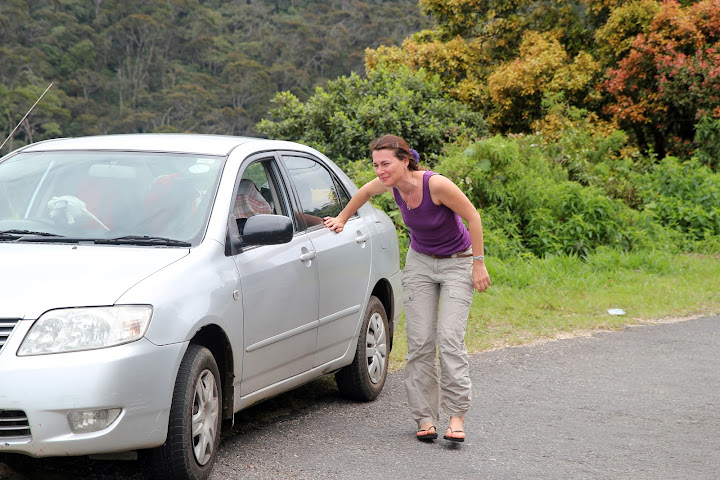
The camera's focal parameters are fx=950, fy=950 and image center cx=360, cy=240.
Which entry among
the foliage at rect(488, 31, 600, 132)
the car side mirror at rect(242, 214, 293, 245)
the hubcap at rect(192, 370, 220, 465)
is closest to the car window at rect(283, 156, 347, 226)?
the car side mirror at rect(242, 214, 293, 245)

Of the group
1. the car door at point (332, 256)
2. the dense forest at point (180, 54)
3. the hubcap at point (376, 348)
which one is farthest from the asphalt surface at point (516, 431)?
the dense forest at point (180, 54)

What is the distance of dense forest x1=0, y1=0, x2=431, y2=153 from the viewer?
163 feet

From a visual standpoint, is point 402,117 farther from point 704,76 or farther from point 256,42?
point 256,42

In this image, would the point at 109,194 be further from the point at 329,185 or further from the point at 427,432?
the point at 427,432

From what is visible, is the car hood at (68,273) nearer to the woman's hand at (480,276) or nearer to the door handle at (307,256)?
the door handle at (307,256)

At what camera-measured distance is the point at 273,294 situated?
17.1 ft

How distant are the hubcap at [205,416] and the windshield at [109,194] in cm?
73

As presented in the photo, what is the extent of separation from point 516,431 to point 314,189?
6.67 ft

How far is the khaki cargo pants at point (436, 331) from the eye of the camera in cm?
560

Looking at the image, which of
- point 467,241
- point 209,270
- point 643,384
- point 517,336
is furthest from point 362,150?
point 209,270

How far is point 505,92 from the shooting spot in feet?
60.8

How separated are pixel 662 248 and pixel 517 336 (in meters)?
5.29

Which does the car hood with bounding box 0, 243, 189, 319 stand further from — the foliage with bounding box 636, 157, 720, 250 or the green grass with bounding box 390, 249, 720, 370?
the foliage with bounding box 636, 157, 720, 250

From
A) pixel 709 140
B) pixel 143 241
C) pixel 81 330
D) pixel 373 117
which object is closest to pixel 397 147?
pixel 143 241
